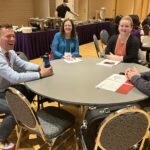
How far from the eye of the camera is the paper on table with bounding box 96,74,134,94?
5.80ft

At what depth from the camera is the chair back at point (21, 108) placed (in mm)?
1496

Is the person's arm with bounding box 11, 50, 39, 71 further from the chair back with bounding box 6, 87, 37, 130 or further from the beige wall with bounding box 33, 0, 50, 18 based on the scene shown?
the beige wall with bounding box 33, 0, 50, 18

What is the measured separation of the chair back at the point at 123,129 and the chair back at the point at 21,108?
505mm

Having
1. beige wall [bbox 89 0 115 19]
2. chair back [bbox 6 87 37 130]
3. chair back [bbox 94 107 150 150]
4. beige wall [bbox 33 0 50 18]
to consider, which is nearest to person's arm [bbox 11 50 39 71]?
chair back [bbox 6 87 37 130]

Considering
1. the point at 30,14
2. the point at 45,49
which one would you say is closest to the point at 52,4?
the point at 30,14

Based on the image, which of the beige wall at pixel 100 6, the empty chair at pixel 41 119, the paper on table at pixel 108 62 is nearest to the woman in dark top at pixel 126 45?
the paper on table at pixel 108 62

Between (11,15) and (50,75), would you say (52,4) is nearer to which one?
(11,15)

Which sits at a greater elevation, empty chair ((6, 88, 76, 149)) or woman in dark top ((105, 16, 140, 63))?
woman in dark top ((105, 16, 140, 63))

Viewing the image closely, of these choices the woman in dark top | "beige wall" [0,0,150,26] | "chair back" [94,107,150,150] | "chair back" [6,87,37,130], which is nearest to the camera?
"chair back" [94,107,150,150]

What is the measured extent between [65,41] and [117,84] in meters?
1.74

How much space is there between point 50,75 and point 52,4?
251 inches

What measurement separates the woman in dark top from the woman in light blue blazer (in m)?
0.71

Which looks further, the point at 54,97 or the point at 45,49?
the point at 45,49

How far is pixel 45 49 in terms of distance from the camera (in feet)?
18.1
